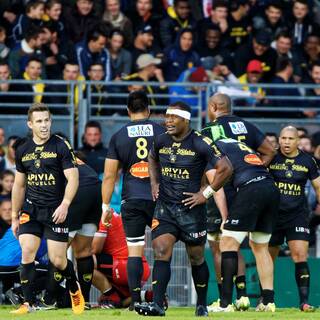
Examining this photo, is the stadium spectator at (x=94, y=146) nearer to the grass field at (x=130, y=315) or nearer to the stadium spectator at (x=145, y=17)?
the stadium spectator at (x=145, y=17)

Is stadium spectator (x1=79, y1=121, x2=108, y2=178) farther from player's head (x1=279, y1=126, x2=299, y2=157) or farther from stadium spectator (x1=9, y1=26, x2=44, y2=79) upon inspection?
player's head (x1=279, y1=126, x2=299, y2=157)

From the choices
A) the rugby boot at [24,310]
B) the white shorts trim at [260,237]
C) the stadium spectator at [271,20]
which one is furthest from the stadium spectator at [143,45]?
the rugby boot at [24,310]

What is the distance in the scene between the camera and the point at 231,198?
1709 centimetres

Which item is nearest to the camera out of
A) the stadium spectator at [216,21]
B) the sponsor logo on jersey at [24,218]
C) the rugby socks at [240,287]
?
the sponsor logo on jersey at [24,218]

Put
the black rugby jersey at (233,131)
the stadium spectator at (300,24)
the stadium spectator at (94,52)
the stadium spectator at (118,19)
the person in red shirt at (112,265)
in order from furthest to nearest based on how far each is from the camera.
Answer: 1. the stadium spectator at (300,24)
2. the stadium spectator at (118,19)
3. the stadium spectator at (94,52)
4. the person in red shirt at (112,265)
5. the black rugby jersey at (233,131)

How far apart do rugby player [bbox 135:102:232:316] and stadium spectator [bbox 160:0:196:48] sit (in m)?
9.19

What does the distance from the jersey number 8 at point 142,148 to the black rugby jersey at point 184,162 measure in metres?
1.02

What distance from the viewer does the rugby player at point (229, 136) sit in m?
16.7

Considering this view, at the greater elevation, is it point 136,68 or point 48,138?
point 136,68

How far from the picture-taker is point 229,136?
1681 centimetres

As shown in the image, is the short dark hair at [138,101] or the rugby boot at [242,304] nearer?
the short dark hair at [138,101]

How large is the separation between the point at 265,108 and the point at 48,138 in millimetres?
7843

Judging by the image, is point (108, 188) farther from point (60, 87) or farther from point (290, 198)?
point (60, 87)

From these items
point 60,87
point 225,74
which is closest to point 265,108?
point 225,74
